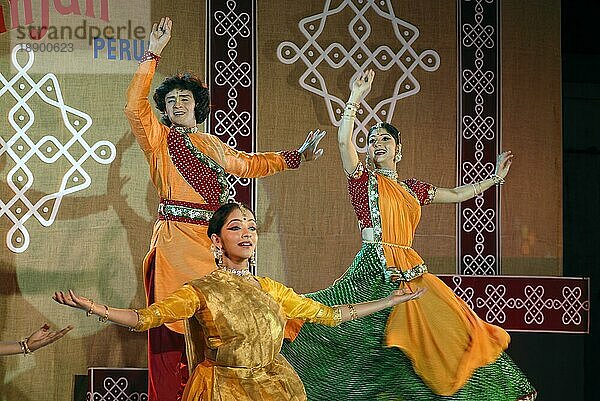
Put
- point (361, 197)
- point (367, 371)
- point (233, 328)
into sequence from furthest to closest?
point (361, 197), point (367, 371), point (233, 328)

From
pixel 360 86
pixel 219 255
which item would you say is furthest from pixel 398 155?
pixel 219 255

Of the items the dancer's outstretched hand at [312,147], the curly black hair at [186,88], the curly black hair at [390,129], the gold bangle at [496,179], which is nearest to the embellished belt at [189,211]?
the curly black hair at [186,88]

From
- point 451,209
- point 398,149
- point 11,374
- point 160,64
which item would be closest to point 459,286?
point 451,209

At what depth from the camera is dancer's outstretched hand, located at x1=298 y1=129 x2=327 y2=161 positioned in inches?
223

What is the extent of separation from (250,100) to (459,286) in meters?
1.38

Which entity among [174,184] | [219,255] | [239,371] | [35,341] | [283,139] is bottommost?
[239,371]

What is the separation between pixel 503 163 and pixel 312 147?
3.25 feet

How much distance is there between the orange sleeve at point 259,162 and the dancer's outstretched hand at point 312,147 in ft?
0.14

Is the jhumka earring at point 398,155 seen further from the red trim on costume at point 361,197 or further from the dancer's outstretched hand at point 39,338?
the dancer's outstretched hand at point 39,338

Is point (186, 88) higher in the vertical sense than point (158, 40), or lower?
lower

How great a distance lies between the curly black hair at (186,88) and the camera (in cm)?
548

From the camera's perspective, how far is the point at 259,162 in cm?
561

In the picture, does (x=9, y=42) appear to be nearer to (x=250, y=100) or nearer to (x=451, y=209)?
(x=250, y=100)

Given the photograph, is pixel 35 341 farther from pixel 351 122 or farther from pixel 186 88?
pixel 351 122
